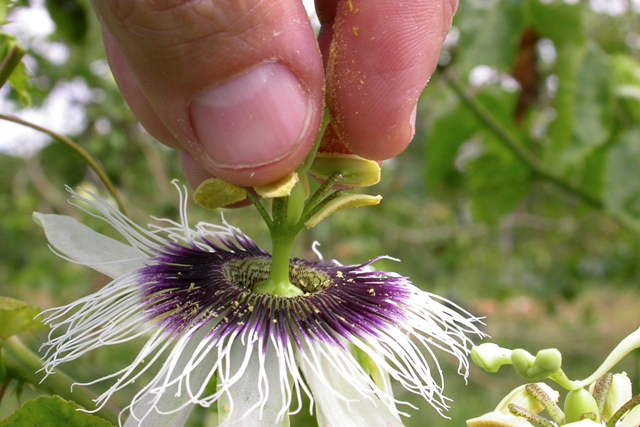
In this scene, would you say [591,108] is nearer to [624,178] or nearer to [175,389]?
[624,178]

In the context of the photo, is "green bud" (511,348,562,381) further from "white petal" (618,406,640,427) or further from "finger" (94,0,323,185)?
"finger" (94,0,323,185)

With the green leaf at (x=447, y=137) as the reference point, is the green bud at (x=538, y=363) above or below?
below

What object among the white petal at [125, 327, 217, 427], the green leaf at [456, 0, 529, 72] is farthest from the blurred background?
the white petal at [125, 327, 217, 427]

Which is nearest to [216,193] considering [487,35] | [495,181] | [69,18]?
[487,35]

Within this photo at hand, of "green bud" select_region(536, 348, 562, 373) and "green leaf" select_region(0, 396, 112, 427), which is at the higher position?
"green bud" select_region(536, 348, 562, 373)

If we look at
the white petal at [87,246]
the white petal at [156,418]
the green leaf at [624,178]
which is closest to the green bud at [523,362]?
the white petal at [156,418]

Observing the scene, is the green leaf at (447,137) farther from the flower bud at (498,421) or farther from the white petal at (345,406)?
the flower bud at (498,421)
